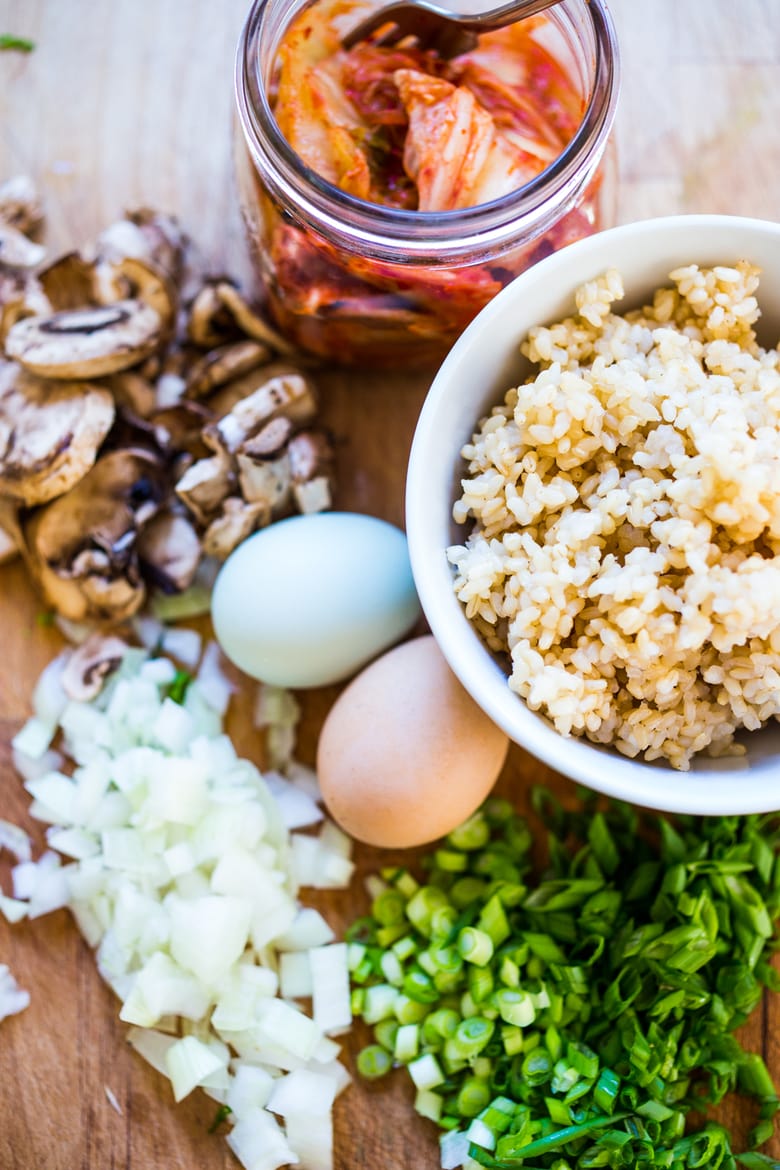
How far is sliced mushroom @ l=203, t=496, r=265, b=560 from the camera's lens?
1.23 metres

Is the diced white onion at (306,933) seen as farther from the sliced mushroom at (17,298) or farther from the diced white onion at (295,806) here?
the sliced mushroom at (17,298)

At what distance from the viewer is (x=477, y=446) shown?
39.3 inches

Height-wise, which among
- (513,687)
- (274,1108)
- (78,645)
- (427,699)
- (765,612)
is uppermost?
(765,612)

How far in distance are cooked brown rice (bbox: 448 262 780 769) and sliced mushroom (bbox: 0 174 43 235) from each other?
725 millimetres

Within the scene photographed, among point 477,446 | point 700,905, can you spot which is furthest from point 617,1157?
point 477,446

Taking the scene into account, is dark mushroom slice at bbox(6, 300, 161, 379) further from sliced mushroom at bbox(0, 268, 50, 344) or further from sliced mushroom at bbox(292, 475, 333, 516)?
sliced mushroom at bbox(292, 475, 333, 516)

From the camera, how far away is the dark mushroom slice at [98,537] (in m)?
1.23

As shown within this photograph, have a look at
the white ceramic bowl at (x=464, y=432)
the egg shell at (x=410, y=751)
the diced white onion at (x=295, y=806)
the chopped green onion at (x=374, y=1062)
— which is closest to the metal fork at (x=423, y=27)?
the white ceramic bowl at (x=464, y=432)

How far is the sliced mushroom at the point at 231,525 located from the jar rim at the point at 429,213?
0.37 m

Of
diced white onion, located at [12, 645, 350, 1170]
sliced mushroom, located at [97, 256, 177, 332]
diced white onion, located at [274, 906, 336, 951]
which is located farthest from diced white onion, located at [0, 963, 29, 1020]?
sliced mushroom, located at [97, 256, 177, 332]

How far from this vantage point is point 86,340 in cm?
121

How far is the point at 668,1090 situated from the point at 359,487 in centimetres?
79

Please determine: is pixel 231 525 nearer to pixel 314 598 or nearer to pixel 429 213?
pixel 314 598

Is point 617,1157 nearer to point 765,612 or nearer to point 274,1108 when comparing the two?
point 274,1108
